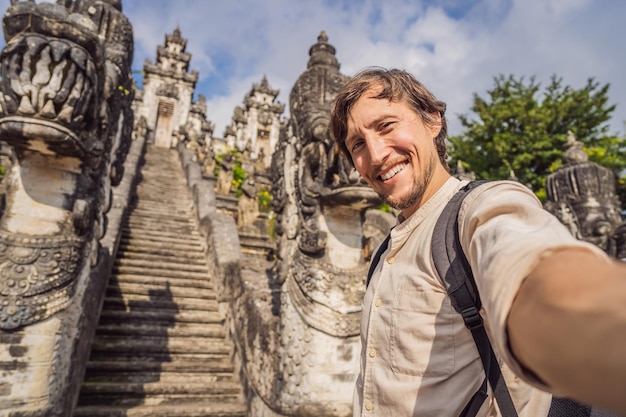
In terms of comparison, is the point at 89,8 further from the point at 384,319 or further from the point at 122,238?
the point at 384,319

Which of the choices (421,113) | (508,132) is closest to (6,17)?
(421,113)

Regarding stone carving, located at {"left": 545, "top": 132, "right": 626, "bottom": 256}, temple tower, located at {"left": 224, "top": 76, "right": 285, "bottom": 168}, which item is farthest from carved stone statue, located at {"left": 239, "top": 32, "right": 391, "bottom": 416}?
temple tower, located at {"left": 224, "top": 76, "right": 285, "bottom": 168}

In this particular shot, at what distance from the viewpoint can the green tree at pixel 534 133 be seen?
1719 centimetres

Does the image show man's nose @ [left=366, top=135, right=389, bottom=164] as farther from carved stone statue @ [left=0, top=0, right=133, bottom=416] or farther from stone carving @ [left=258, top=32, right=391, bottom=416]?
carved stone statue @ [left=0, top=0, right=133, bottom=416]

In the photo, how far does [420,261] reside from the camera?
99 centimetres

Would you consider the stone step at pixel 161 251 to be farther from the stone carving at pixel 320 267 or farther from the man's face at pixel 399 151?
the man's face at pixel 399 151

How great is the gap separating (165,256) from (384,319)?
6.68 m

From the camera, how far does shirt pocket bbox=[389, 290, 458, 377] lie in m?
0.91

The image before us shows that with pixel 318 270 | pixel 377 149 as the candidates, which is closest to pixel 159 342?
pixel 318 270

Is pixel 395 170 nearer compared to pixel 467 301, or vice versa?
pixel 467 301

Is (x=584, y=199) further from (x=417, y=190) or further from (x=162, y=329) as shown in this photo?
(x=417, y=190)

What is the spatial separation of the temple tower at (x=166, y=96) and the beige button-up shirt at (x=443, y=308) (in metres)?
29.7

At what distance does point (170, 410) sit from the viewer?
3.91m

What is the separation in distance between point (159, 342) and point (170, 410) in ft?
3.64
